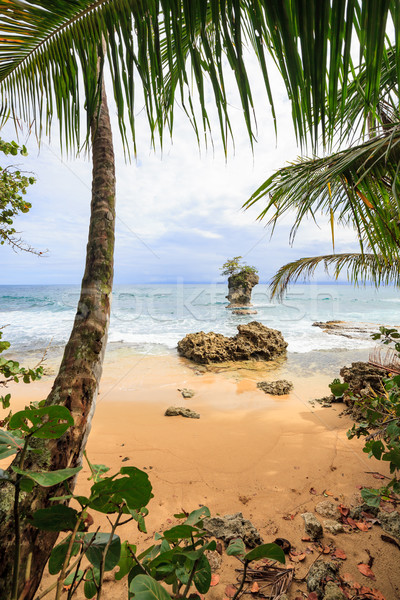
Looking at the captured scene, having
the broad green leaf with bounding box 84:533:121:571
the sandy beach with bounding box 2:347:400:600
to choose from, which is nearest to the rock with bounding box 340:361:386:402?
the sandy beach with bounding box 2:347:400:600

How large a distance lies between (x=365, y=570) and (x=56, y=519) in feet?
6.46

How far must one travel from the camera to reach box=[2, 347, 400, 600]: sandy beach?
75.2 inches

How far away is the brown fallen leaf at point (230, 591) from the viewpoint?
4.94 ft

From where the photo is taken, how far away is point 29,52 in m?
1.43

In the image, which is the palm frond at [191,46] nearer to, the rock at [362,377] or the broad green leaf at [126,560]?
the broad green leaf at [126,560]

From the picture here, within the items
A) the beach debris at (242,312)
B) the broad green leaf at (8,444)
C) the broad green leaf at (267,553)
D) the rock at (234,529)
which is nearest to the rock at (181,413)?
the rock at (234,529)

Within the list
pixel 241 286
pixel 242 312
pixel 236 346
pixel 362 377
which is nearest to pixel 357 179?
pixel 362 377

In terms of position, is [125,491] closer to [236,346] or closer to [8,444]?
[8,444]

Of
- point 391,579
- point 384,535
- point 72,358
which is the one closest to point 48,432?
point 72,358

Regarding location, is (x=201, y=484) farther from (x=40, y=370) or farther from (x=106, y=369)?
(x=106, y=369)

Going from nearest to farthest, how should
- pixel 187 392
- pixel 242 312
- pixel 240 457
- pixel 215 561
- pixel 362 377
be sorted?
1. pixel 215 561
2. pixel 240 457
3. pixel 362 377
4. pixel 187 392
5. pixel 242 312

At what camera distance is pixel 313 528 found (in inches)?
76.9

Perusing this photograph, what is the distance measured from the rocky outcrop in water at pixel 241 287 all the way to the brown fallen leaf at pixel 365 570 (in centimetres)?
2409

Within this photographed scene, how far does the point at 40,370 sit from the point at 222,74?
2015 mm
